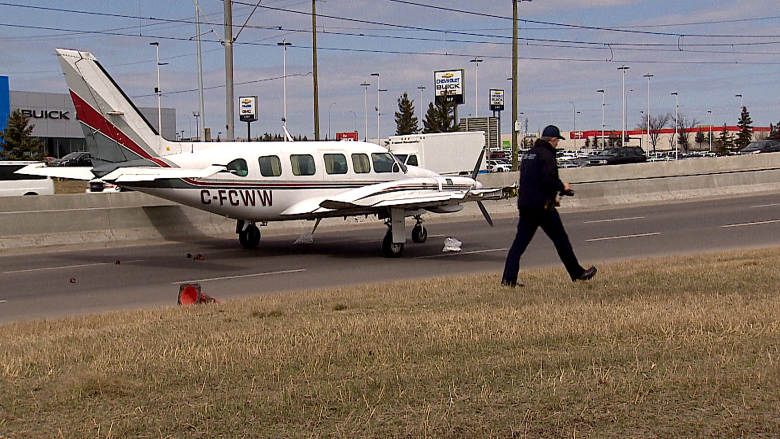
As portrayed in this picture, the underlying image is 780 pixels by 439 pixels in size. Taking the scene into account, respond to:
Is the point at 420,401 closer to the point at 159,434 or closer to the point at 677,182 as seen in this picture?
the point at 159,434

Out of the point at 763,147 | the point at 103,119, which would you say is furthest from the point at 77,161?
the point at 763,147

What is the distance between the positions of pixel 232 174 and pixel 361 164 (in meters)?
2.96

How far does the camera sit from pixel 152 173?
16344mm

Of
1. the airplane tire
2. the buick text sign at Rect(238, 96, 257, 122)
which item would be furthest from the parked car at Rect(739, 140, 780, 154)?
the airplane tire

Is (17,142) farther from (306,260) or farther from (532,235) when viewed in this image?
(532,235)

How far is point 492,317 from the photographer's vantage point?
27.0 feet

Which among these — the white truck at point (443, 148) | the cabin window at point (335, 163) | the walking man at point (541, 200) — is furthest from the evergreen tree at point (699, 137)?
the walking man at point (541, 200)

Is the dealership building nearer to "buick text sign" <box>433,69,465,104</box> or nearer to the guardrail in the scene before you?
"buick text sign" <box>433,69,465,104</box>

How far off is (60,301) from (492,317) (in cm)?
721

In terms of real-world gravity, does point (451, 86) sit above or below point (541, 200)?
above

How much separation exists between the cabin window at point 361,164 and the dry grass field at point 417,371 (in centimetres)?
913

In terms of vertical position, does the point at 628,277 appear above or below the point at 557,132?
below

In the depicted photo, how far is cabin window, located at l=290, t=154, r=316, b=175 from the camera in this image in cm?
1781

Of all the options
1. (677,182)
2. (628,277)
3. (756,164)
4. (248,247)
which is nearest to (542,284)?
(628,277)
